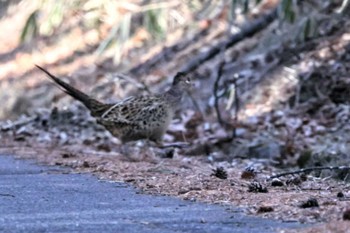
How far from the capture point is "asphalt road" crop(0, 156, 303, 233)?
484cm

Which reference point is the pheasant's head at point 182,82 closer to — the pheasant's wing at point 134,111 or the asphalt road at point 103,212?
the pheasant's wing at point 134,111

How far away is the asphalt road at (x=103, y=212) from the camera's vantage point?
4.84 m

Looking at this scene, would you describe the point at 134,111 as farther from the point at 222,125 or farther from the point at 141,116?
the point at 222,125

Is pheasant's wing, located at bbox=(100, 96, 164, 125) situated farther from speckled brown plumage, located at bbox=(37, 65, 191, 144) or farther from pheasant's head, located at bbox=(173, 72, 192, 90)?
pheasant's head, located at bbox=(173, 72, 192, 90)

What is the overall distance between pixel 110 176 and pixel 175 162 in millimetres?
2021

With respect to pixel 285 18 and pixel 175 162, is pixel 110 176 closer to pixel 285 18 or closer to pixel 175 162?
pixel 175 162

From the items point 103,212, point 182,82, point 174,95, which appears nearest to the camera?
point 103,212

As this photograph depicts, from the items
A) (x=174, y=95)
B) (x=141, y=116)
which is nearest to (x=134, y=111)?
(x=141, y=116)

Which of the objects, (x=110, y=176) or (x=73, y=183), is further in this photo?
(x=110, y=176)

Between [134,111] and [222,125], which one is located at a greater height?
[134,111]

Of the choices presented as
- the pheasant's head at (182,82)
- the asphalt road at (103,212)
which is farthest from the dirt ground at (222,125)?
the pheasant's head at (182,82)

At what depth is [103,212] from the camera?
217 inches

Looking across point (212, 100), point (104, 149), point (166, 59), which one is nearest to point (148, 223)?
point (104, 149)

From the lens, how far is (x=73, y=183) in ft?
23.8
